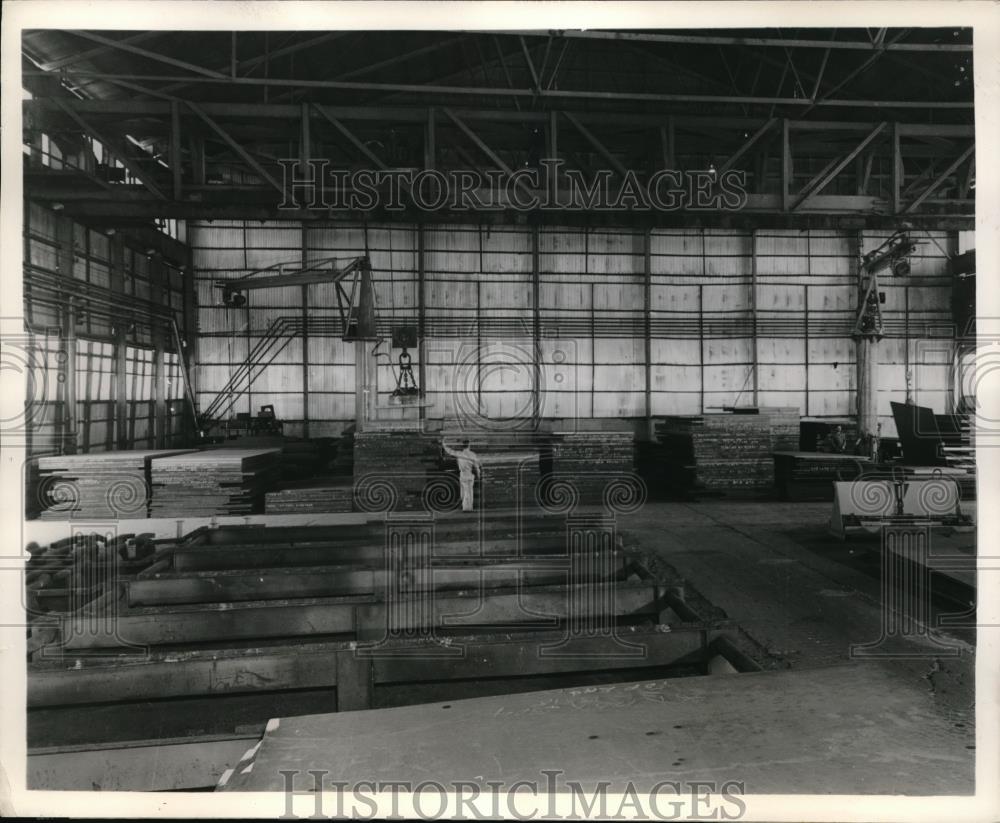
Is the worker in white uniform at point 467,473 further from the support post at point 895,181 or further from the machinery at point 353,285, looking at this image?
the support post at point 895,181

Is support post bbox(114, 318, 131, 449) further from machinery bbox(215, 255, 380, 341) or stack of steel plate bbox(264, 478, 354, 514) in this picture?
stack of steel plate bbox(264, 478, 354, 514)

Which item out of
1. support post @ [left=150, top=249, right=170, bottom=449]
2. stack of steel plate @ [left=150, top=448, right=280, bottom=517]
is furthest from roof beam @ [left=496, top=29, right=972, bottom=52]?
support post @ [left=150, top=249, right=170, bottom=449]

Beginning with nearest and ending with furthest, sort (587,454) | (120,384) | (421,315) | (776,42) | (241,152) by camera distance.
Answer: (776,42) < (241,152) < (587,454) < (120,384) < (421,315)

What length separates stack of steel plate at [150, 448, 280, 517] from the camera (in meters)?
7.59

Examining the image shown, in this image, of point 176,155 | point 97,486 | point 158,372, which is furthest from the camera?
point 158,372

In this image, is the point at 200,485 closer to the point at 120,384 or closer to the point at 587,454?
the point at 587,454

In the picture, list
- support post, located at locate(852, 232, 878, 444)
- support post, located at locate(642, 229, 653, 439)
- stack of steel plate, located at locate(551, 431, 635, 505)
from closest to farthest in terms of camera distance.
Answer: stack of steel plate, located at locate(551, 431, 635, 505) < support post, located at locate(852, 232, 878, 444) < support post, located at locate(642, 229, 653, 439)

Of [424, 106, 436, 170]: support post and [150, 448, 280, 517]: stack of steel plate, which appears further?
[424, 106, 436, 170]: support post

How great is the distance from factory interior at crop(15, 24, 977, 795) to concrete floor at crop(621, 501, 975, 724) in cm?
4

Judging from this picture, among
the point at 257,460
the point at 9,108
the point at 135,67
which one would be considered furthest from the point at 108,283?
the point at 9,108

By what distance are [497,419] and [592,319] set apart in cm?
338

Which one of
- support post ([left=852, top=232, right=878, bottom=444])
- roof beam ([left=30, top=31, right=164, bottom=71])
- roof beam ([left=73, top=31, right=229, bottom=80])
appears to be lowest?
support post ([left=852, top=232, right=878, bottom=444])

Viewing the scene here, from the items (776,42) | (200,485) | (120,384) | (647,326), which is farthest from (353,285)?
(647,326)

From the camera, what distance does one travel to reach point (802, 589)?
5.30 m
